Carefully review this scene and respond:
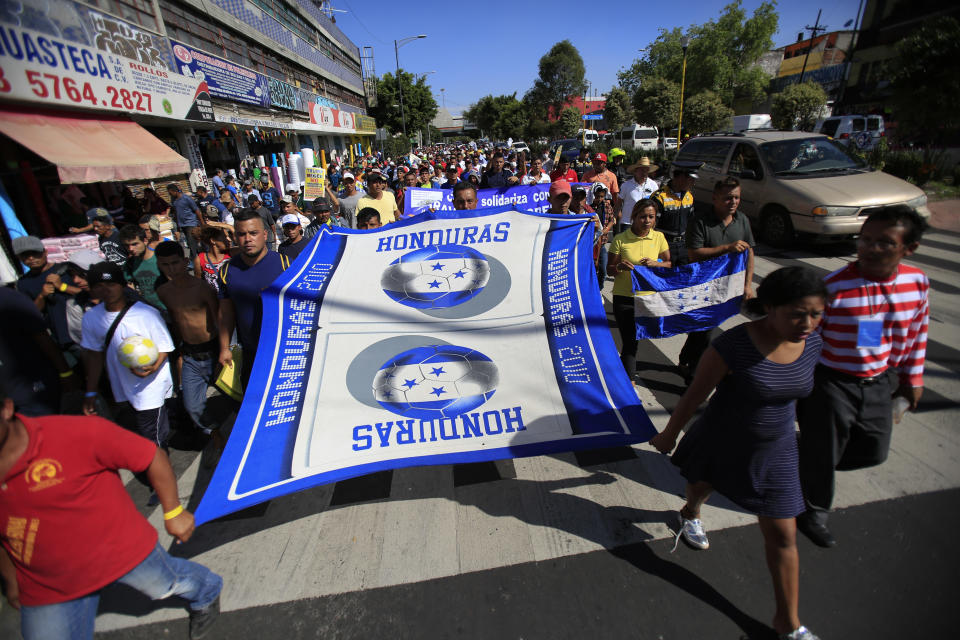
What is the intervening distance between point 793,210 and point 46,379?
10.3 metres

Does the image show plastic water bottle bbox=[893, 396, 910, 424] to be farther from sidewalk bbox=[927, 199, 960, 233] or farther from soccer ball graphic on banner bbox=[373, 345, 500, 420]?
sidewalk bbox=[927, 199, 960, 233]

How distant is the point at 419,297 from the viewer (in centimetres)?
327

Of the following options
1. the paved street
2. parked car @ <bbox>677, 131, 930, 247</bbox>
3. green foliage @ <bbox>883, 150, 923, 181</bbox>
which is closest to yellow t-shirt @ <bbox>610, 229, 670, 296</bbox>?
the paved street

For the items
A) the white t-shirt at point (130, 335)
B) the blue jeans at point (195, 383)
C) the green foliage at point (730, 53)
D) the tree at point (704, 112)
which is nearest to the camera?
the white t-shirt at point (130, 335)

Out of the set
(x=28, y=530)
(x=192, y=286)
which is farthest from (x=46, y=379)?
(x=28, y=530)

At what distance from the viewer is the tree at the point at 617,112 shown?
38.2 m

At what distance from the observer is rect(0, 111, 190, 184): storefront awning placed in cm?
809

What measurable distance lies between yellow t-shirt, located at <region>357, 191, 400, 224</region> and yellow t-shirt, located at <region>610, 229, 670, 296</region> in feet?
12.1

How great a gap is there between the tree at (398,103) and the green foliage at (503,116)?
14977 millimetres

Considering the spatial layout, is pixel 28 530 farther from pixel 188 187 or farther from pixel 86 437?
pixel 188 187

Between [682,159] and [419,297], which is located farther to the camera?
[682,159]

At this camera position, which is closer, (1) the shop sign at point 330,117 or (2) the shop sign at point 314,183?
(2) the shop sign at point 314,183

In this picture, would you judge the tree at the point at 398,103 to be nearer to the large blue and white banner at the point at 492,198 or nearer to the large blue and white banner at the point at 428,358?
the large blue and white banner at the point at 492,198

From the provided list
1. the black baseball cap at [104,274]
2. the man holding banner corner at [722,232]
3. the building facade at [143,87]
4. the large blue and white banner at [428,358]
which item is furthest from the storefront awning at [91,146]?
the man holding banner corner at [722,232]
